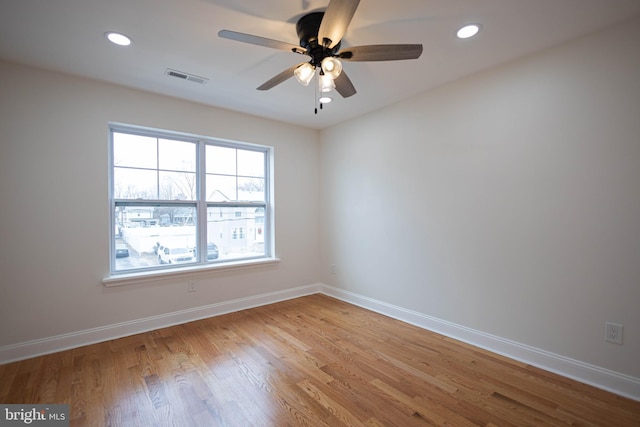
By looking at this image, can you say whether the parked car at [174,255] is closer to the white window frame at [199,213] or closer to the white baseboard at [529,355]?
the white window frame at [199,213]

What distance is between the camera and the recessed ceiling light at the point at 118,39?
210 centimetres

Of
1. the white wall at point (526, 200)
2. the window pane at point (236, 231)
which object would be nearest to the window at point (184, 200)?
the window pane at point (236, 231)

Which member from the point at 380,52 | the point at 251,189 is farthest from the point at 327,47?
the point at 251,189

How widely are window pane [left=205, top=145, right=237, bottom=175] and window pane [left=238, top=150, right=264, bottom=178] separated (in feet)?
0.34

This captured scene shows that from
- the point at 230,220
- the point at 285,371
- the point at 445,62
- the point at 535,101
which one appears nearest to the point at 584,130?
the point at 535,101

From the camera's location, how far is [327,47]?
71.4 inches

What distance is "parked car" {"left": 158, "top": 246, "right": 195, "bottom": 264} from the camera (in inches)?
132

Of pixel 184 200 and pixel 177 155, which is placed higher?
pixel 177 155

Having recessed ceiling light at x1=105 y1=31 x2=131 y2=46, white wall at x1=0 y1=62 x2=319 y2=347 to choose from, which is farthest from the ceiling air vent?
white wall at x1=0 y1=62 x2=319 y2=347

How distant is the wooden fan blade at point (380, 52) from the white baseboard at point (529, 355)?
250 cm

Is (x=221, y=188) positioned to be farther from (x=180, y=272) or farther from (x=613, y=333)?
(x=613, y=333)

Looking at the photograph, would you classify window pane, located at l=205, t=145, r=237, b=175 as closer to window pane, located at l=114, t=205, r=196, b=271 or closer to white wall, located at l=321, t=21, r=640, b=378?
window pane, located at l=114, t=205, r=196, b=271

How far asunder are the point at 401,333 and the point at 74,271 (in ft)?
10.7

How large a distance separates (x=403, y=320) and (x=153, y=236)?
9.92 feet
